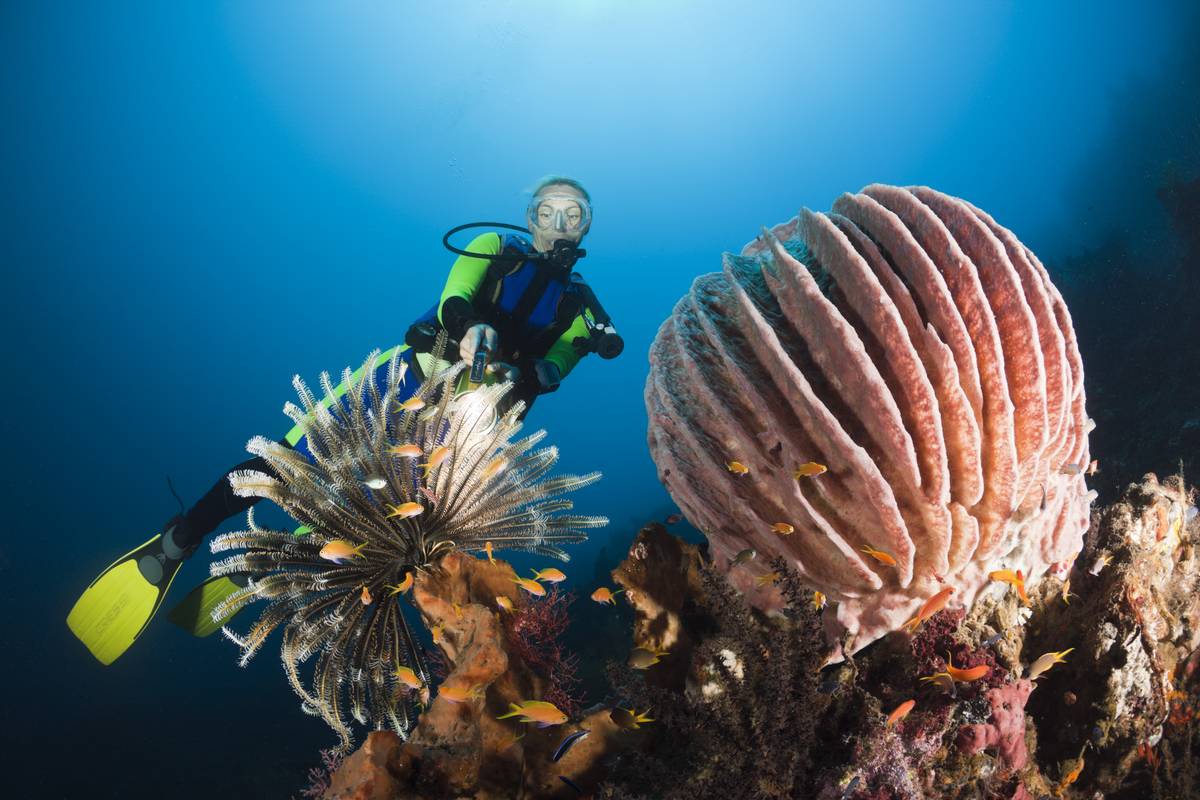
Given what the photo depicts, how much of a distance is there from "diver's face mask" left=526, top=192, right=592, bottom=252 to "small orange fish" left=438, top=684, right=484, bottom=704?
543 cm

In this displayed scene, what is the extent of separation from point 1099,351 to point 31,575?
54509 mm

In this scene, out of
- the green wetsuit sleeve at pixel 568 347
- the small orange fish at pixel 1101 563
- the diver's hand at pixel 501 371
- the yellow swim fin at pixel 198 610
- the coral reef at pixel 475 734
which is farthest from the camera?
the green wetsuit sleeve at pixel 568 347

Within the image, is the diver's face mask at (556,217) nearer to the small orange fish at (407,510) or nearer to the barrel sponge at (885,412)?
the barrel sponge at (885,412)

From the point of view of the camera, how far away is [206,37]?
8056cm

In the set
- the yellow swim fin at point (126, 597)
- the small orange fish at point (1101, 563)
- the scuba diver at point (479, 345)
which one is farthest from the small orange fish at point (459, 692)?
the yellow swim fin at point (126, 597)

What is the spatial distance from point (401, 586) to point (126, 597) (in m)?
4.46

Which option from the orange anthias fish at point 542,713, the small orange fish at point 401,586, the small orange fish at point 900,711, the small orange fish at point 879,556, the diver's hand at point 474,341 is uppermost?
the diver's hand at point 474,341

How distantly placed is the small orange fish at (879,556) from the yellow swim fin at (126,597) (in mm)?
6526

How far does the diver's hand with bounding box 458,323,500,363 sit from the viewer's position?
4.59m

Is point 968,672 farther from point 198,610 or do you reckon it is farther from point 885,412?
point 198,610

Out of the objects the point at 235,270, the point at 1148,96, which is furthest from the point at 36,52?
the point at 1148,96

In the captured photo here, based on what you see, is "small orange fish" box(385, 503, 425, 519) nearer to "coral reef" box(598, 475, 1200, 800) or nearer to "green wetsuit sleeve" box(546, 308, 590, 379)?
"coral reef" box(598, 475, 1200, 800)

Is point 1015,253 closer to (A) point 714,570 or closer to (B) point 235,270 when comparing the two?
(A) point 714,570

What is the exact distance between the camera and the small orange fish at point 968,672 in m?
2.28
